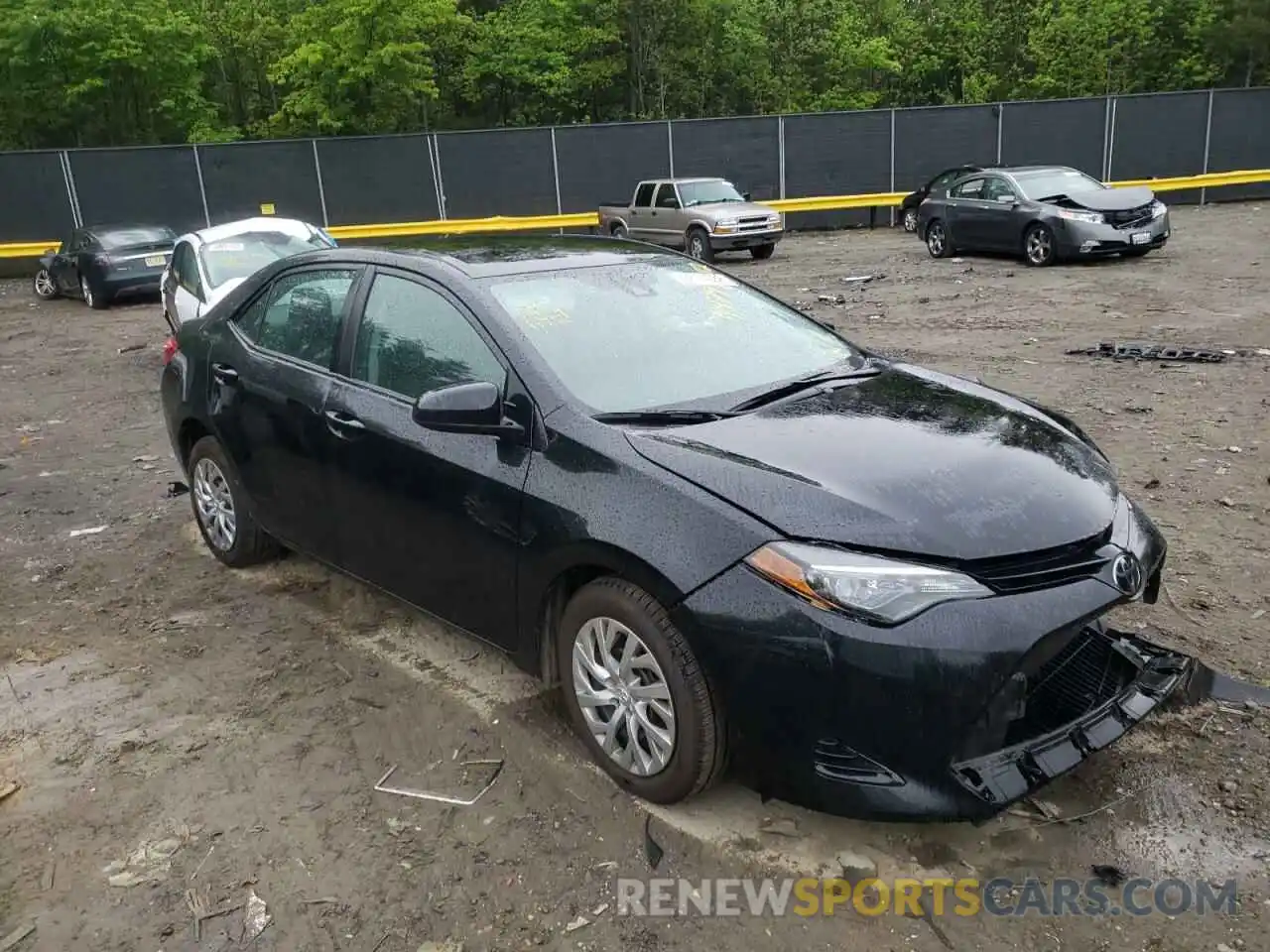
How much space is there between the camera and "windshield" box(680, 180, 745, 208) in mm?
21172

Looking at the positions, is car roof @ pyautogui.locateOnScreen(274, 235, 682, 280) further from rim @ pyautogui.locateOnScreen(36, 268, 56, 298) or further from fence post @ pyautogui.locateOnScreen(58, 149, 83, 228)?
fence post @ pyautogui.locateOnScreen(58, 149, 83, 228)

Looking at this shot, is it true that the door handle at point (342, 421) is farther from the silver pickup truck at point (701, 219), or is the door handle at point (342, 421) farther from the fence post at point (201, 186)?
the fence post at point (201, 186)

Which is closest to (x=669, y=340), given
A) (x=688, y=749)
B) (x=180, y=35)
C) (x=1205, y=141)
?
(x=688, y=749)

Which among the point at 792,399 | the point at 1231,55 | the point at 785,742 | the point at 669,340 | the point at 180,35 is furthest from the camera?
the point at 1231,55

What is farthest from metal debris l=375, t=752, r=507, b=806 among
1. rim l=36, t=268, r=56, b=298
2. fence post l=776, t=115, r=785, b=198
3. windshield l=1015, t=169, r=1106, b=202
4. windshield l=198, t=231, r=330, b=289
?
fence post l=776, t=115, r=785, b=198

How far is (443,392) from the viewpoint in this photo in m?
3.54

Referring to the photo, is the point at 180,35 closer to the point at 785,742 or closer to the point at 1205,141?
the point at 1205,141

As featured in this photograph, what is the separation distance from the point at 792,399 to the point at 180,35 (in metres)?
42.2

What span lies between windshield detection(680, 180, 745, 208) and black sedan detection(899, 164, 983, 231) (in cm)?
383

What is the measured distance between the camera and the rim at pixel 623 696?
319 centimetres

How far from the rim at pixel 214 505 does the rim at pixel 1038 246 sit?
14374mm

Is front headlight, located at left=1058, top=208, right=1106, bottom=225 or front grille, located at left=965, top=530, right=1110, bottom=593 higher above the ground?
front grille, located at left=965, top=530, right=1110, bottom=593

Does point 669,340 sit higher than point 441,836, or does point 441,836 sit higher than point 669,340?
point 669,340

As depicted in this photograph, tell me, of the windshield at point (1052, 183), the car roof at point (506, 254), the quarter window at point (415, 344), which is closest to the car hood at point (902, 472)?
the quarter window at point (415, 344)
